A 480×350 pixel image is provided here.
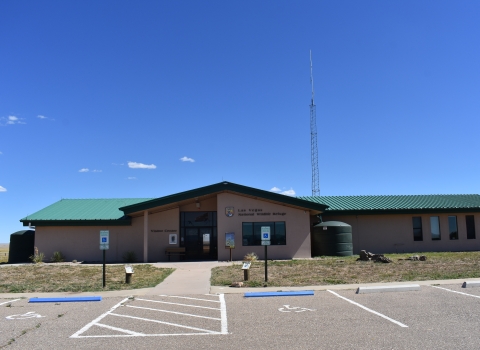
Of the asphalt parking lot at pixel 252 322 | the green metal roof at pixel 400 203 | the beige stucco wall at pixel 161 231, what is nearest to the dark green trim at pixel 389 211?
the green metal roof at pixel 400 203

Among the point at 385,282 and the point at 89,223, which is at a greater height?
the point at 89,223

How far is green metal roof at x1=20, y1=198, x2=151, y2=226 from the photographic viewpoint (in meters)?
24.8

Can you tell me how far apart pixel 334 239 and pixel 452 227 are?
28.9 ft

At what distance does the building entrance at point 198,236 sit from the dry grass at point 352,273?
670 cm

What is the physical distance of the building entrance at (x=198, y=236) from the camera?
25359 mm

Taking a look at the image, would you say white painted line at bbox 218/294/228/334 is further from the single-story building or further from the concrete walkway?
the single-story building

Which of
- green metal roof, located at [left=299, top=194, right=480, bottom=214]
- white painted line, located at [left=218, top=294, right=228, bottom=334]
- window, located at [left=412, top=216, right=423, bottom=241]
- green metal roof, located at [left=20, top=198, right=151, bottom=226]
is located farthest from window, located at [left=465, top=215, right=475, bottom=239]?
white painted line, located at [left=218, top=294, right=228, bottom=334]

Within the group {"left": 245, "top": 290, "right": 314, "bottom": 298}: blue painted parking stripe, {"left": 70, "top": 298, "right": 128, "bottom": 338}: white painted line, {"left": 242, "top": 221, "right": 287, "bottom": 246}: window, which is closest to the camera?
{"left": 70, "top": 298, "right": 128, "bottom": 338}: white painted line

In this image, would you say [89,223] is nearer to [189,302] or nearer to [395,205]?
[189,302]

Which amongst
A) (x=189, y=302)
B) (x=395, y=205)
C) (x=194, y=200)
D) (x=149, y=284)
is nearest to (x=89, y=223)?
(x=194, y=200)

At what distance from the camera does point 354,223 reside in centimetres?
2750

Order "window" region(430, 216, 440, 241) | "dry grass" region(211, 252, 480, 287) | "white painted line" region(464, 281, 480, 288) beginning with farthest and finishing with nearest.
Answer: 1. "window" region(430, 216, 440, 241)
2. "dry grass" region(211, 252, 480, 287)
3. "white painted line" region(464, 281, 480, 288)

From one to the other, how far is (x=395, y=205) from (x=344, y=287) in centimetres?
1677

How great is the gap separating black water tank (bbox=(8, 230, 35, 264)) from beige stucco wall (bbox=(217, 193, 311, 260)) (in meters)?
11.7
